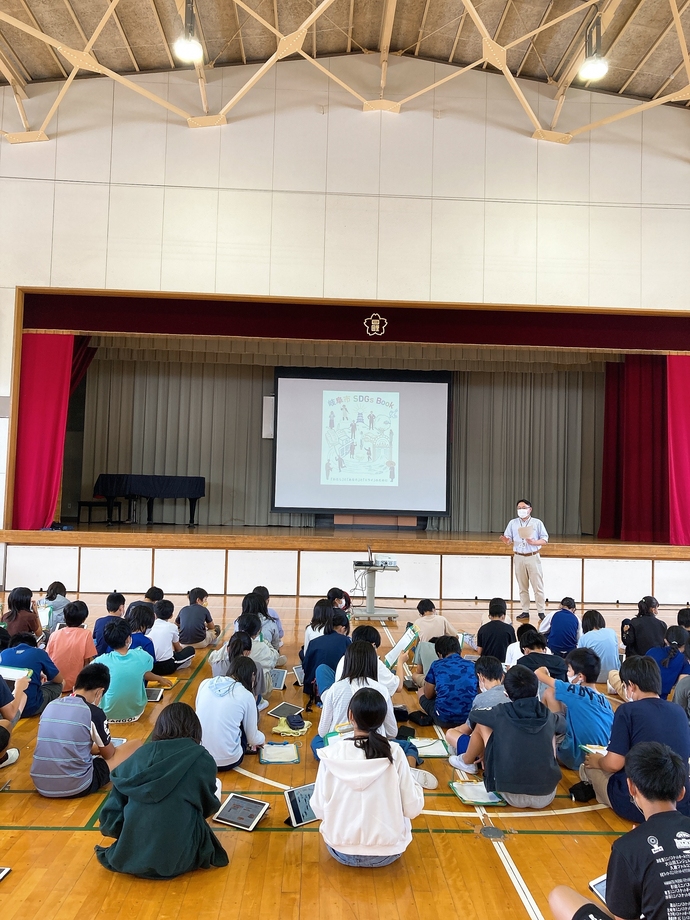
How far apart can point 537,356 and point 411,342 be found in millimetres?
3447

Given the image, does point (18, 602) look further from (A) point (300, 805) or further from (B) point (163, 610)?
(A) point (300, 805)

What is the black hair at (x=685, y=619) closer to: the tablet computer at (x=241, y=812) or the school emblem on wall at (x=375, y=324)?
the tablet computer at (x=241, y=812)

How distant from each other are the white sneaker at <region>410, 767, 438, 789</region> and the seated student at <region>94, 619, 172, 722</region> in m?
2.12

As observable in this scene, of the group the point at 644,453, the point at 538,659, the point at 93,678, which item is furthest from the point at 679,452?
the point at 93,678

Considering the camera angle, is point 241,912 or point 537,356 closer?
point 241,912

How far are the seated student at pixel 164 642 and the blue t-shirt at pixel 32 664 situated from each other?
116cm

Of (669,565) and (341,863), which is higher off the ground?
(669,565)

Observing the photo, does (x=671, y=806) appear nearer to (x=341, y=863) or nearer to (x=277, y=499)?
(x=341, y=863)

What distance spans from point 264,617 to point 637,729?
3.67 meters

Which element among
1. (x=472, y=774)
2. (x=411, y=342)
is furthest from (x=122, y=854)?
(x=411, y=342)

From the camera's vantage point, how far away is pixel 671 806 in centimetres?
231

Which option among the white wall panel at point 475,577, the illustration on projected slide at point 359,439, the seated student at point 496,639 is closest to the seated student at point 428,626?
the seated student at point 496,639

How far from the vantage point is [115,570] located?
33.3 ft

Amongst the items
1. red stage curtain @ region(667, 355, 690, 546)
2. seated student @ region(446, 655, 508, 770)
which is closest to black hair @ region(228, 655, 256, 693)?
seated student @ region(446, 655, 508, 770)
